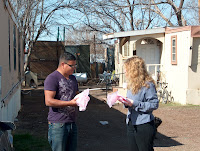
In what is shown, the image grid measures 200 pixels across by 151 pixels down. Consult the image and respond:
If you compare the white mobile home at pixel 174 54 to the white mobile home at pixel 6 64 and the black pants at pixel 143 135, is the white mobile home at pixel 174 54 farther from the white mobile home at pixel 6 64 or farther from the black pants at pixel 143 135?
the black pants at pixel 143 135

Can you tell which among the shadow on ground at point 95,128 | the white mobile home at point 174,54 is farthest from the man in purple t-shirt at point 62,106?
the white mobile home at point 174,54

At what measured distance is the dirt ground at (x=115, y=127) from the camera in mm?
6879

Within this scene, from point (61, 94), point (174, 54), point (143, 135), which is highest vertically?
point (174, 54)

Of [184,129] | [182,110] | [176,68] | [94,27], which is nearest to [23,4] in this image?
[94,27]

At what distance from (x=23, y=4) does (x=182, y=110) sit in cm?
1122

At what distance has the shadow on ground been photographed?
22.6ft

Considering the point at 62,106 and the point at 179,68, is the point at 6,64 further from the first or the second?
the point at 179,68

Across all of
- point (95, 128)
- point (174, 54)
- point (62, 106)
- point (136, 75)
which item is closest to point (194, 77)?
point (174, 54)

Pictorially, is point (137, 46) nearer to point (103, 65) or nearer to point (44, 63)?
point (44, 63)

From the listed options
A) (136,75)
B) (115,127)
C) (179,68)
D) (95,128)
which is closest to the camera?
(136,75)

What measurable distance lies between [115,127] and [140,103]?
5324mm

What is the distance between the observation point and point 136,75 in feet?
12.5

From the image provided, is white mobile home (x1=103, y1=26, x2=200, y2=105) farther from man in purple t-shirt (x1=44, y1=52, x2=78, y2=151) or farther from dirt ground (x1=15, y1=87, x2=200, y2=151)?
Result: man in purple t-shirt (x1=44, y1=52, x2=78, y2=151)

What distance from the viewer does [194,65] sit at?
12.8 metres
